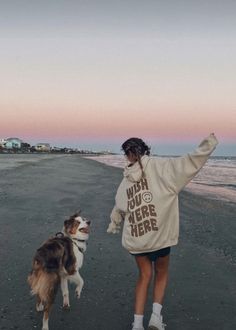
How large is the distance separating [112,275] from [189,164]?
3.45 m

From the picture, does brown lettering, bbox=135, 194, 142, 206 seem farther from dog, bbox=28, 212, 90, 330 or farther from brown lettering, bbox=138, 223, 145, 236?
dog, bbox=28, 212, 90, 330

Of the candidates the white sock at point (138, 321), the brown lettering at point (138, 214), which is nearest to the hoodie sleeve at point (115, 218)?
the brown lettering at point (138, 214)

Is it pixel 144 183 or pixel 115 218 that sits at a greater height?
pixel 144 183

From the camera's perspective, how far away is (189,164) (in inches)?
191

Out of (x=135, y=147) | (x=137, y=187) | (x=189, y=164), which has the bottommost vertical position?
(x=137, y=187)

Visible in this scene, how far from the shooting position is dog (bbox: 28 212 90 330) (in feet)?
17.4

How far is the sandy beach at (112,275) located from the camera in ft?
18.9

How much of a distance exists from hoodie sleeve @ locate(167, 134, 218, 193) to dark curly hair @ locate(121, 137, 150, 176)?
36 centimetres

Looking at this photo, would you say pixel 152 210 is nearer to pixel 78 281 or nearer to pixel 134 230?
pixel 134 230

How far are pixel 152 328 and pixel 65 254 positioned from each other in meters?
1.56

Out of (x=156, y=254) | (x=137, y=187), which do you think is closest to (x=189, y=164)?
(x=137, y=187)

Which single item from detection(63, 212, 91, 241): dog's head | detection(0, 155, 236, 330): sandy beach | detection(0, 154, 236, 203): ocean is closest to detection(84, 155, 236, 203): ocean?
detection(0, 154, 236, 203): ocean

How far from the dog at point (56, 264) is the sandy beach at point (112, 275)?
1.32 feet

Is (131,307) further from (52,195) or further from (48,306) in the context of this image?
(52,195)
